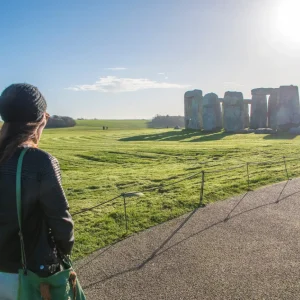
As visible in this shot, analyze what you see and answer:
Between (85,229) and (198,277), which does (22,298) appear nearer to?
(198,277)

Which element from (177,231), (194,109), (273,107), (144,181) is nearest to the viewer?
(177,231)

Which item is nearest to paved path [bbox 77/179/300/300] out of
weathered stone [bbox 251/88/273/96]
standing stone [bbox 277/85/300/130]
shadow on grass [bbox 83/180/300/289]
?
shadow on grass [bbox 83/180/300/289]

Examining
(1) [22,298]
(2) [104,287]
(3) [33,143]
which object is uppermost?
(3) [33,143]

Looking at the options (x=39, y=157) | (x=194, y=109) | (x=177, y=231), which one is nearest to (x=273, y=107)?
(x=194, y=109)

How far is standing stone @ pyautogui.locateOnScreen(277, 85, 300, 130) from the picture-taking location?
36625mm

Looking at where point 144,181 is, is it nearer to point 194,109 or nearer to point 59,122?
point 194,109

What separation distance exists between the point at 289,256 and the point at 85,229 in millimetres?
3697

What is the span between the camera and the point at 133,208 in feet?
27.2

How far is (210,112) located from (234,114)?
283 cm

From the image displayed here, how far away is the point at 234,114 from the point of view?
37.7 meters

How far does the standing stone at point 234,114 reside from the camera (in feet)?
123

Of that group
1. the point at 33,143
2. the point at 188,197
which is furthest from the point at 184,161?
the point at 33,143

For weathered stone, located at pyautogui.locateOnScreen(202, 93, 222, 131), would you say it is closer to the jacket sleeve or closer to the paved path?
the paved path

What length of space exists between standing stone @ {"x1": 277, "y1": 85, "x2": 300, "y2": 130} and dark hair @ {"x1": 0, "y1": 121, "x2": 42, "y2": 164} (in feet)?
120
